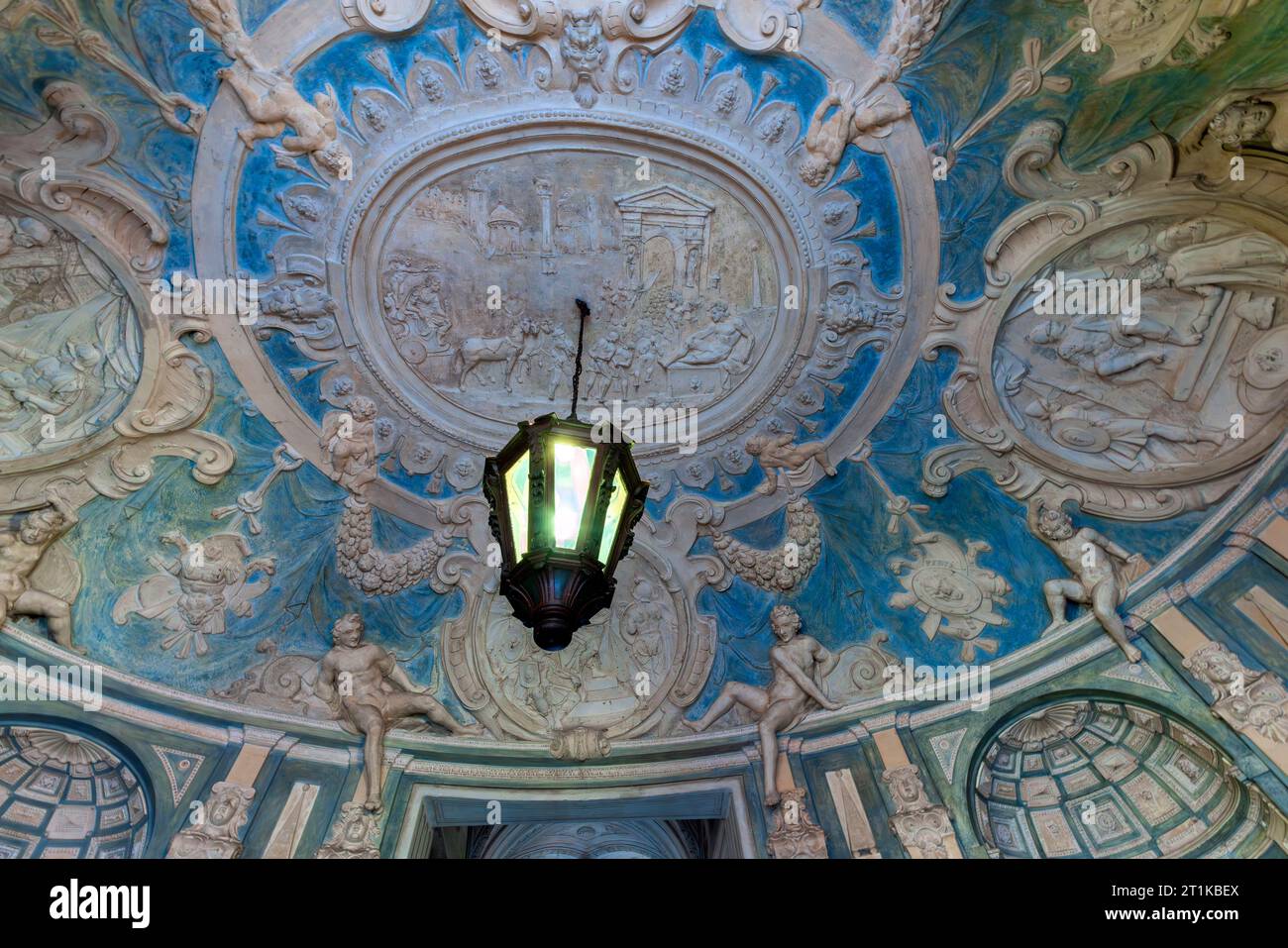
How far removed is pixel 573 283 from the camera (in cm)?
1003

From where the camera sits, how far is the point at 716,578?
10398 millimetres

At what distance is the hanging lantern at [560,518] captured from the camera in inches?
196

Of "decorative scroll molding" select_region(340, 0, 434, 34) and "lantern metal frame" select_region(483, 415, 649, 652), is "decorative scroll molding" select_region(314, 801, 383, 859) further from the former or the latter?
"decorative scroll molding" select_region(340, 0, 434, 34)

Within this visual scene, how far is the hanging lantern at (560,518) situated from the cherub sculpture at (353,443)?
4604 mm

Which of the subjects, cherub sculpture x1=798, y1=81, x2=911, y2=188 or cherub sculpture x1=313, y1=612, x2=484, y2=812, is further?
cherub sculpture x1=313, y1=612, x2=484, y2=812

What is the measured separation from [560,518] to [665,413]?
5367mm

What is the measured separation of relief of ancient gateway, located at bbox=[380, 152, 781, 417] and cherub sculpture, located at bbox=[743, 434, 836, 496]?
0.70 m

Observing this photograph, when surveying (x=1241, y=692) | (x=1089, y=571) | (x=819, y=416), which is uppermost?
(x=819, y=416)

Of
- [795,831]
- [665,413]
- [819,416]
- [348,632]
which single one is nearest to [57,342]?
[348,632]

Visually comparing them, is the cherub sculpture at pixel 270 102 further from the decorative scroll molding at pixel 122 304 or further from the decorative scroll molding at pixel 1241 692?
the decorative scroll molding at pixel 1241 692

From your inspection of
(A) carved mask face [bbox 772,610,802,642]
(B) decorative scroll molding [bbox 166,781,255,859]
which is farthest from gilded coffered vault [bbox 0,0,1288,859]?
(A) carved mask face [bbox 772,610,802,642]

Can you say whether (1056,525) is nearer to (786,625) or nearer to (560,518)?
(786,625)

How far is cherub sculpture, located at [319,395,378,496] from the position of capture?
9.85 metres
